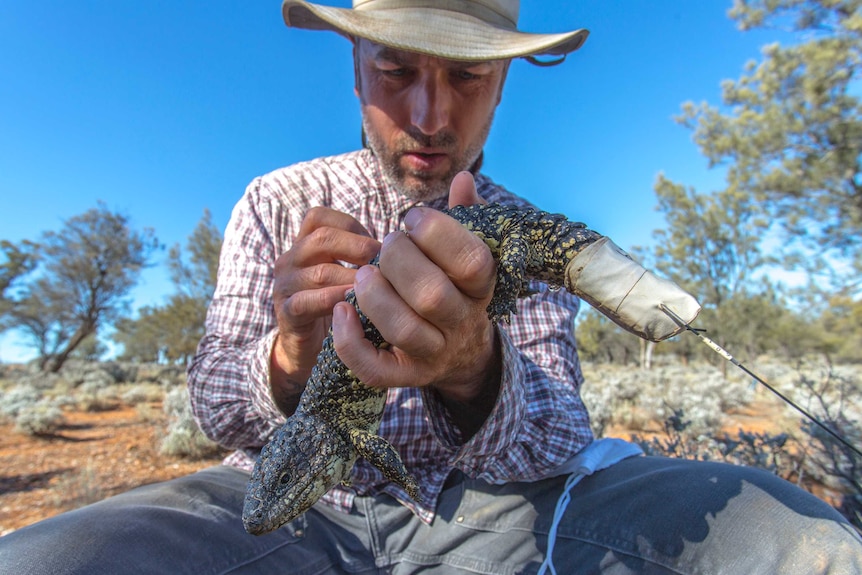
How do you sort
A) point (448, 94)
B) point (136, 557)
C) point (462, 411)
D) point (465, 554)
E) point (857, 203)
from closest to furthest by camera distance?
point (136, 557) < point (462, 411) < point (465, 554) < point (448, 94) < point (857, 203)

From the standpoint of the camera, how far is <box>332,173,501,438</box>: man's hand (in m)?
1.70

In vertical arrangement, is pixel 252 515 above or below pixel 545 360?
below

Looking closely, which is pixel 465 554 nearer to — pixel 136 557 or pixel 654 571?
pixel 654 571

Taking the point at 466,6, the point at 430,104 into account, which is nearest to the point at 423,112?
the point at 430,104

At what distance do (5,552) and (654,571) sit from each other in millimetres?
2785

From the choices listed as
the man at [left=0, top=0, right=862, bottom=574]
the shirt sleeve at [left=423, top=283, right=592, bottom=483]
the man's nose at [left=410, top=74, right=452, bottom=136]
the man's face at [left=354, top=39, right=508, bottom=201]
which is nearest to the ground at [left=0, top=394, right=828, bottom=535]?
the man at [left=0, top=0, right=862, bottom=574]

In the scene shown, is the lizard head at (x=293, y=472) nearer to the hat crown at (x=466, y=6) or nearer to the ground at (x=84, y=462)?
the hat crown at (x=466, y=6)

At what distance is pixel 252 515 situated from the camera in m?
1.98

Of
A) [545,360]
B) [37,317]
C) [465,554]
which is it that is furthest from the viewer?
[37,317]

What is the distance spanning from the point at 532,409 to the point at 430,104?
1.93 meters

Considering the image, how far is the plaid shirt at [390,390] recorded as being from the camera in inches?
98.8

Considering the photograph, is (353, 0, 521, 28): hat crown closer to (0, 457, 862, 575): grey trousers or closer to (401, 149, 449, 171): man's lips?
(401, 149, 449, 171): man's lips

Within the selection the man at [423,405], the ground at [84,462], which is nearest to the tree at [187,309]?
the ground at [84,462]

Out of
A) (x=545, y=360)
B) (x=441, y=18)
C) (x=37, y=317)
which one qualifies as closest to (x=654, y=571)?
(x=545, y=360)
